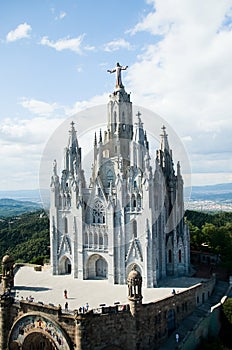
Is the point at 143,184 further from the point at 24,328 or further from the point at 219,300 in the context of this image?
the point at 24,328

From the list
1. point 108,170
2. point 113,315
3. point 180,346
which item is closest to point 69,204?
point 108,170

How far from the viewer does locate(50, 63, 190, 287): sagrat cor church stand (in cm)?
3331

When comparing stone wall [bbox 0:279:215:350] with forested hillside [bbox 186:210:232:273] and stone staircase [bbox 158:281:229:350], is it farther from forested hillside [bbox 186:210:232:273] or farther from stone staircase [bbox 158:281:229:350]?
forested hillside [bbox 186:210:232:273]

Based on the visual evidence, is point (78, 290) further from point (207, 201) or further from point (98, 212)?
point (207, 201)

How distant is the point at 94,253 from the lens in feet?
116

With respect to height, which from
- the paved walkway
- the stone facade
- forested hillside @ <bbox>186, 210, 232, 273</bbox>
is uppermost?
forested hillside @ <bbox>186, 210, 232, 273</bbox>

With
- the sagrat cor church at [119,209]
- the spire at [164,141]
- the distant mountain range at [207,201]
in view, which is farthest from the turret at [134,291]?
the distant mountain range at [207,201]

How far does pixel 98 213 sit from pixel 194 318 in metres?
13.2

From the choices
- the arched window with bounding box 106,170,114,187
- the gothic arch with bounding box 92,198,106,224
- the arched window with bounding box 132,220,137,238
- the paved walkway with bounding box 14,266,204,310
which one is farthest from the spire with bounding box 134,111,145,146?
the paved walkway with bounding box 14,266,204,310

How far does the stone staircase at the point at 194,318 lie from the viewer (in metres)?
26.2

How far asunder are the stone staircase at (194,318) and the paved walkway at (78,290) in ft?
6.89

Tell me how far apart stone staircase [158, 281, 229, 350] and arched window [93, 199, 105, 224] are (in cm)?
1207

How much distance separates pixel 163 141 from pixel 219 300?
16.7 m

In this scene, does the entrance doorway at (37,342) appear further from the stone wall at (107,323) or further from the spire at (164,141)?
the spire at (164,141)
